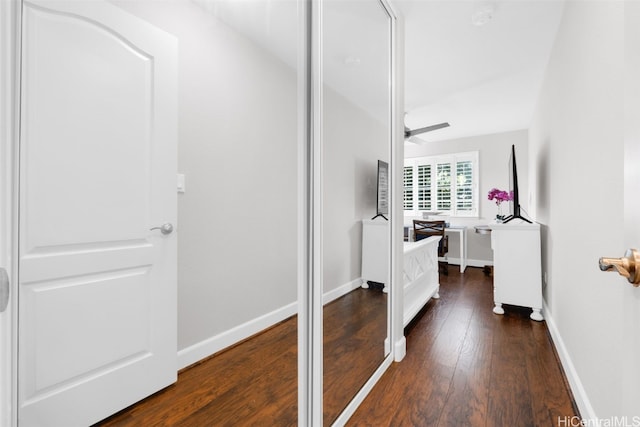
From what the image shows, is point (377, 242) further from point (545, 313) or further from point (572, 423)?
point (545, 313)

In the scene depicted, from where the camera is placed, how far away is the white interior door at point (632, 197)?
0.52 meters

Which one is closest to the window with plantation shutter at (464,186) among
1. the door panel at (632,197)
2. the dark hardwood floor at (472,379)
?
the dark hardwood floor at (472,379)

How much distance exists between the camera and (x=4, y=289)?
499 mm

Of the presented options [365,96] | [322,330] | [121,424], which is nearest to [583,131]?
[365,96]

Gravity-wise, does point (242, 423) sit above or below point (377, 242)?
below

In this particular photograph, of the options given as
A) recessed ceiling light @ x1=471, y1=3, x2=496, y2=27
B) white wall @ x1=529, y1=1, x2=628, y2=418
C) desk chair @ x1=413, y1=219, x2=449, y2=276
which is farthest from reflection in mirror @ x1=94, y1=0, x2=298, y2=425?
desk chair @ x1=413, y1=219, x2=449, y2=276

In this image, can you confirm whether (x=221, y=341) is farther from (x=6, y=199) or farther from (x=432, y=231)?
(x=432, y=231)

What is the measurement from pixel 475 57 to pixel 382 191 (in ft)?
6.51

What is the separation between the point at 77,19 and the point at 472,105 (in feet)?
13.9

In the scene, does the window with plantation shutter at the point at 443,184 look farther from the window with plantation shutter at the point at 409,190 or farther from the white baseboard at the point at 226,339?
the white baseboard at the point at 226,339

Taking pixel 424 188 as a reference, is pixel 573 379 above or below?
below

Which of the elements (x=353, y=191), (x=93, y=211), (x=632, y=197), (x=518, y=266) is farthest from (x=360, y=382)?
(x=518, y=266)

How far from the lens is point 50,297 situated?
3.67 feet

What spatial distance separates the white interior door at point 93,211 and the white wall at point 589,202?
172 cm
